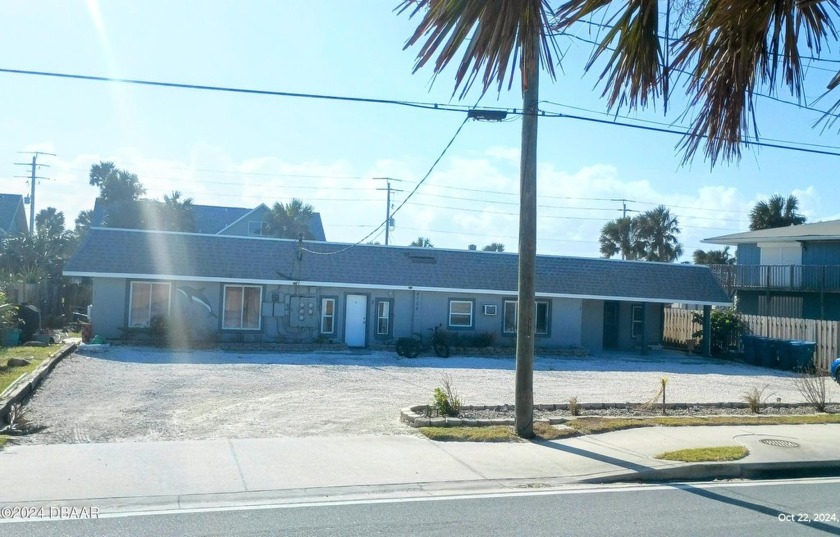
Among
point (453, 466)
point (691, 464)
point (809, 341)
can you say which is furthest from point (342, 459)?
point (809, 341)

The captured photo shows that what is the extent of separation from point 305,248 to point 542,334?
10.1 metres

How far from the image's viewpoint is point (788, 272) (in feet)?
118

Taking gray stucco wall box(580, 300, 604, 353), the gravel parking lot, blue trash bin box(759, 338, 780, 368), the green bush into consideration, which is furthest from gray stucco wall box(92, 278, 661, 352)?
blue trash bin box(759, 338, 780, 368)

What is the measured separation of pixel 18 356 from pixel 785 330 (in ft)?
85.1

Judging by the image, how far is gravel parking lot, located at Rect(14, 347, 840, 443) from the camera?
12.4 metres

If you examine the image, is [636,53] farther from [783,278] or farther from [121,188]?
[121,188]

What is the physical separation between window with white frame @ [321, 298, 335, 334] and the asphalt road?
2129cm

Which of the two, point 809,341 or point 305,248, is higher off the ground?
Answer: point 305,248

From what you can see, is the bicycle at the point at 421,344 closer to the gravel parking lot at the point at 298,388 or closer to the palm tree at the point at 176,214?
the gravel parking lot at the point at 298,388

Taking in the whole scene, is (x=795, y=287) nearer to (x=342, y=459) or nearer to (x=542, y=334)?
(x=542, y=334)

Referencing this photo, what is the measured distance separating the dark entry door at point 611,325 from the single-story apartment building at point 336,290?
59cm

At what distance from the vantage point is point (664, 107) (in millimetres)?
4430

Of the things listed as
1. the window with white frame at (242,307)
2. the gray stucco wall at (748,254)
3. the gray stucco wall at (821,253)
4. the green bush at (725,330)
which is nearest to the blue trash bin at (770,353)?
the green bush at (725,330)

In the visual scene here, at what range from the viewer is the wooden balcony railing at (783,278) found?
33.9 meters
